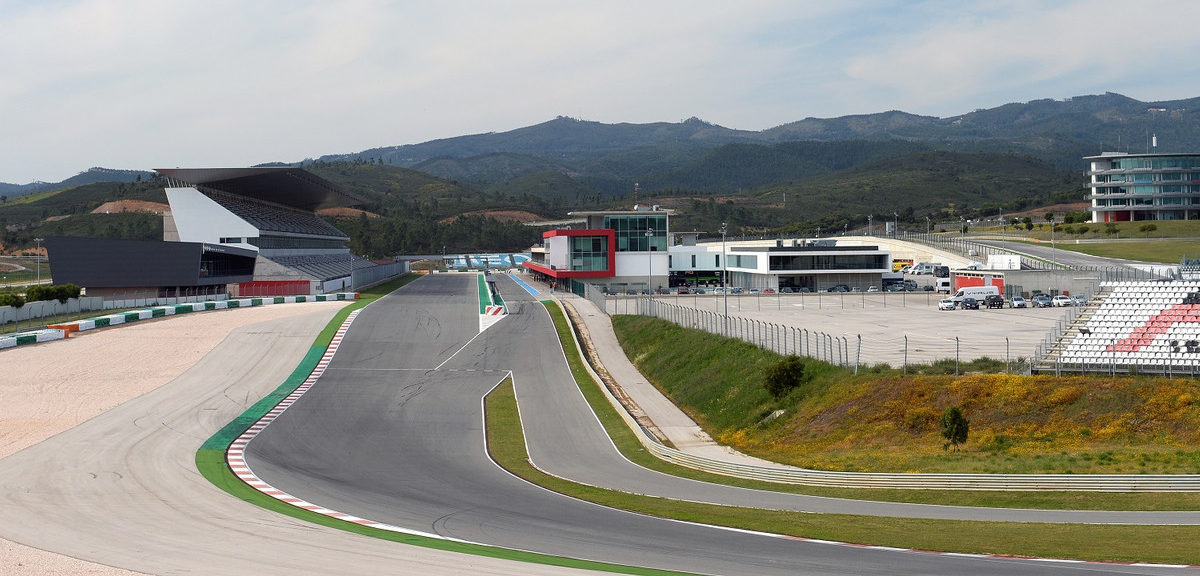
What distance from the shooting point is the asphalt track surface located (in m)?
19.6

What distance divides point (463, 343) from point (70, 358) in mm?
22915

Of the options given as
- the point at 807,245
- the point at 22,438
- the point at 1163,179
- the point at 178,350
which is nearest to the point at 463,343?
the point at 178,350

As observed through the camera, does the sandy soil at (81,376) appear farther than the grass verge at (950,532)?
No

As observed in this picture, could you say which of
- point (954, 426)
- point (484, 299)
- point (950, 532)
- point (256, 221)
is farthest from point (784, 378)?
point (256, 221)

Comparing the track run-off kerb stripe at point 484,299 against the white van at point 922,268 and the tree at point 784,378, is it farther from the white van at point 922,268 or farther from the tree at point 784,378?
the white van at point 922,268

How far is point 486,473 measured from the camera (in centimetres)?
3070

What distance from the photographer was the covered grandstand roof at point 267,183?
10462cm

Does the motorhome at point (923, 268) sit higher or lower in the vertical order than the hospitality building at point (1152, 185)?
lower

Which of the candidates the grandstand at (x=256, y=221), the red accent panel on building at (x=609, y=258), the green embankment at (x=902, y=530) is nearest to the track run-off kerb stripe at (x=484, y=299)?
the red accent panel on building at (x=609, y=258)

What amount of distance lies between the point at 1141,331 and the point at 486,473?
28511mm

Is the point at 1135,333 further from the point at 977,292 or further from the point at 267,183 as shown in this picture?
the point at 267,183

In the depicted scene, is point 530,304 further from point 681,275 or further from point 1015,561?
point 1015,561

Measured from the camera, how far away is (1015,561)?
19.2 meters

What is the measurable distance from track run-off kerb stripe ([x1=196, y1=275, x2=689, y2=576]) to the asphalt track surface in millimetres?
499
